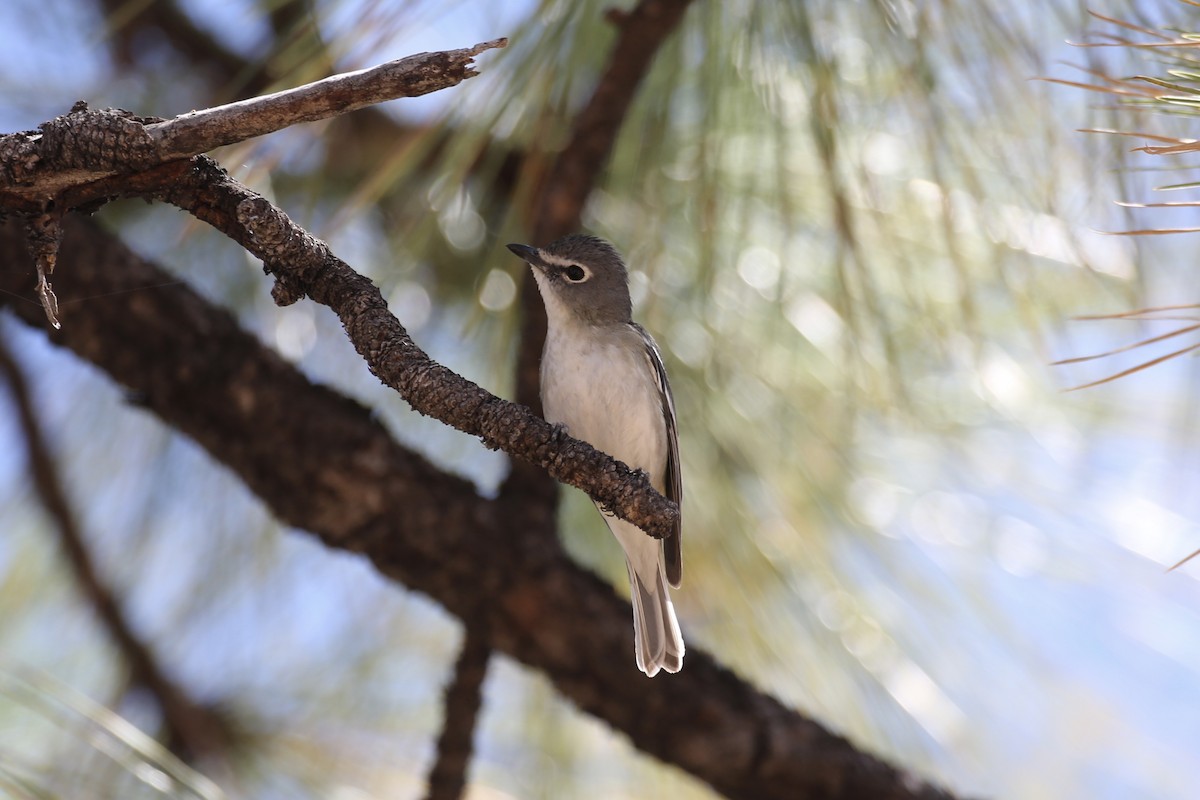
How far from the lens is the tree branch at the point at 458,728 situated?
83.8 inches

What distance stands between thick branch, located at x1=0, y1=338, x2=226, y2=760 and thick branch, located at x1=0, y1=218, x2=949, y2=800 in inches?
19.0

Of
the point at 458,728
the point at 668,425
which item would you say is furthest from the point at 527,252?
the point at 458,728

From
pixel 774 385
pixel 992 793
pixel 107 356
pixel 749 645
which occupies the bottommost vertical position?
pixel 992 793

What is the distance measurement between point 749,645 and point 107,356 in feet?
5.09

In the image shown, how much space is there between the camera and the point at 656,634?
2127mm

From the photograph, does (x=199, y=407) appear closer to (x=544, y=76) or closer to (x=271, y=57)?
(x=271, y=57)

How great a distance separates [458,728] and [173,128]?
133cm

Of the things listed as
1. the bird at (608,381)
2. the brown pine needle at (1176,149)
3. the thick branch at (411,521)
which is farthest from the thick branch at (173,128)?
the bird at (608,381)

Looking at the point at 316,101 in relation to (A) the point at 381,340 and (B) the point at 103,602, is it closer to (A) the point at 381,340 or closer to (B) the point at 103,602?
(A) the point at 381,340

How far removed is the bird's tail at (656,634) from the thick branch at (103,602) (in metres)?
1.07

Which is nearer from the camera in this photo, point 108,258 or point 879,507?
point 108,258

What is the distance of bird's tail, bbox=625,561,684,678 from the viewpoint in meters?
2.02

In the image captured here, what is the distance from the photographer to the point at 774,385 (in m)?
2.59

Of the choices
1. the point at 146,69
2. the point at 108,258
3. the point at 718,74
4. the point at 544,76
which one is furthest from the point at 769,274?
the point at 146,69
